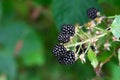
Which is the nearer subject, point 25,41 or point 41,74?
point 25,41

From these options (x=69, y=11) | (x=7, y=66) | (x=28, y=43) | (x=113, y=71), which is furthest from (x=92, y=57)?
(x=28, y=43)

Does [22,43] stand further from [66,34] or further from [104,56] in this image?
[66,34]

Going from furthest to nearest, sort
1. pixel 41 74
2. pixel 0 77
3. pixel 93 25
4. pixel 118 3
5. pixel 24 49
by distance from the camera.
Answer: pixel 41 74 → pixel 24 49 → pixel 0 77 → pixel 118 3 → pixel 93 25

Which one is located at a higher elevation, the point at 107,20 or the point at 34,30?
the point at 34,30

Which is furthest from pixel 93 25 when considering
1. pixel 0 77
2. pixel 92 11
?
pixel 0 77

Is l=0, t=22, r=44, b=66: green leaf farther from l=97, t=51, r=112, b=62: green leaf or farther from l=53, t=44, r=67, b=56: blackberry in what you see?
l=53, t=44, r=67, b=56: blackberry

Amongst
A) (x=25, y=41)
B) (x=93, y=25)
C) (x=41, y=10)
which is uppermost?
(x=41, y=10)

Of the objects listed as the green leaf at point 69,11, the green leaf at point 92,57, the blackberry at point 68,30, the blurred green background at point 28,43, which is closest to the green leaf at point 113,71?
the blurred green background at point 28,43

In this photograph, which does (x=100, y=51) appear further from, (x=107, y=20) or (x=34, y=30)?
(x=34, y=30)
